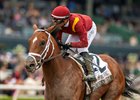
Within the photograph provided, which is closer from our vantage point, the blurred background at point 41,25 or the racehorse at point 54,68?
the racehorse at point 54,68

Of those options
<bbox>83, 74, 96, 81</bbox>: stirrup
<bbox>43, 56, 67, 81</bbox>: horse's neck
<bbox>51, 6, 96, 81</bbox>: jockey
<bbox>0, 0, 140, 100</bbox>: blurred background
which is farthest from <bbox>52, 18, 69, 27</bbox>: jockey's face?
<bbox>0, 0, 140, 100</bbox>: blurred background

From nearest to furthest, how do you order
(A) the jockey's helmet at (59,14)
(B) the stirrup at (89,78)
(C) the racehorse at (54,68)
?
(C) the racehorse at (54,68) → (A) the jockey's helmet at (59,14) → (B) the stirrup at (89,78)

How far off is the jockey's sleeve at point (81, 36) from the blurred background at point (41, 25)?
4.32 metres

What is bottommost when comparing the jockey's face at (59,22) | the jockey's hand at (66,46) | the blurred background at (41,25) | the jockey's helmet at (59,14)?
the blurred background at (41,25)

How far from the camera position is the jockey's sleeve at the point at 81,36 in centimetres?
873

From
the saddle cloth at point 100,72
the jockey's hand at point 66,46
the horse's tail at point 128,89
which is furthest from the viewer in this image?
the horse's tail at point 128,89

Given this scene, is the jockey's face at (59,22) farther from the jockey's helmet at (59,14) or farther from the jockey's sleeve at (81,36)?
the jockey's sleeve at (81,36)

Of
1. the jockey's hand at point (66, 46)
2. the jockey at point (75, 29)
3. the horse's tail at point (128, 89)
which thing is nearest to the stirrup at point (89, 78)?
the jockey at point (75, 29)

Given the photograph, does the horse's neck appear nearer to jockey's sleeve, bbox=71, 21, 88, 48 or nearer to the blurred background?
jockey's sleeve, bbox=71, 21, 88, 48

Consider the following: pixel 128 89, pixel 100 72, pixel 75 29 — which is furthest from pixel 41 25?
pixel 75 29

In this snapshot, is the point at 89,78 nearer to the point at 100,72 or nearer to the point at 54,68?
the point at 100,72

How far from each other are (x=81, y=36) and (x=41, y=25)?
9366mm

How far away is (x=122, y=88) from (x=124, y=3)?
602 inches

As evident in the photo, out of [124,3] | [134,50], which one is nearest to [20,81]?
[134,50]
